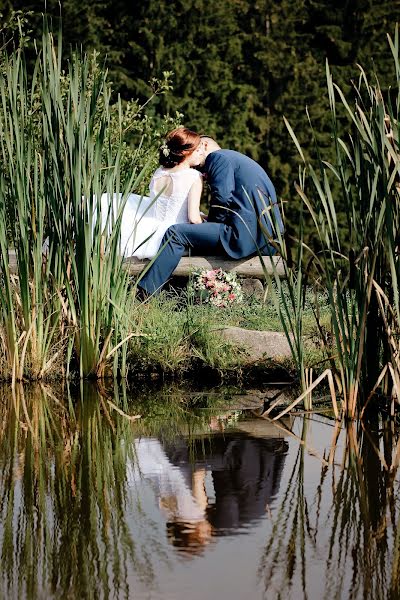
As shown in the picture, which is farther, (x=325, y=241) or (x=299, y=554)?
(x=325, y=241)

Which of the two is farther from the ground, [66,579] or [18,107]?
[18,107]

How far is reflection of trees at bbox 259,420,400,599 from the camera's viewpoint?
2.47m

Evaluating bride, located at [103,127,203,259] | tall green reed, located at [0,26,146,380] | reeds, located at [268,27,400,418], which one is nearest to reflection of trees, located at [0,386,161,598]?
tall green reed, located at [0,26,146,380]

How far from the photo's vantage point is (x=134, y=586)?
243 cm

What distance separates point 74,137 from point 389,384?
200 centimetres

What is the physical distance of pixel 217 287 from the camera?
23.6ft

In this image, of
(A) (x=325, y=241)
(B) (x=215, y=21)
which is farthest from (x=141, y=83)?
(A) (x=325, y=241)

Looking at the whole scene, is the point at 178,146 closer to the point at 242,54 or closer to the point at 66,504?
the point at 242,54

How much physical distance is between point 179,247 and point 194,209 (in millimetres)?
330

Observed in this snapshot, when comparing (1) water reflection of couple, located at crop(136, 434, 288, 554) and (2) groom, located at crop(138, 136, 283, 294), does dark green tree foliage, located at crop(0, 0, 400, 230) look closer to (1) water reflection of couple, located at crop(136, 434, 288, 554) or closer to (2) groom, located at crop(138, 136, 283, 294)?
(2) groom, located at crop(138, 136, 283, 294)

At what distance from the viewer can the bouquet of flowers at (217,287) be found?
7148 millimetres

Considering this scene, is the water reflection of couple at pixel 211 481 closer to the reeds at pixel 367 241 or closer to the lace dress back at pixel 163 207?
the reeds at pixel 367 241

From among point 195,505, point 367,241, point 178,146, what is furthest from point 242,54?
point 195,505

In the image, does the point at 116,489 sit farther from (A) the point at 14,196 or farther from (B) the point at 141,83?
(B) the point at 141,83
